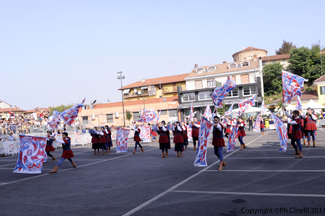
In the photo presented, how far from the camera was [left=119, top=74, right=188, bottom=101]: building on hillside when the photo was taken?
65775mm

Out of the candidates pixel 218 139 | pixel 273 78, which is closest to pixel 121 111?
pixel 273 78

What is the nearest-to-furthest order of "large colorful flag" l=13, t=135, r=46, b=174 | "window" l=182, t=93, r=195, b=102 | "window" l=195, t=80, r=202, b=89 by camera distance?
"large colorful flag" l=13, t=135, r=46, b=174, "window" l=182, t=93, r=195, b=102, "window" l=195, t=80, r=202, b=89

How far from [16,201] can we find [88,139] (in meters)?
24.1

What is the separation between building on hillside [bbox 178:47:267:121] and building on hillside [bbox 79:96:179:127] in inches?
94.1

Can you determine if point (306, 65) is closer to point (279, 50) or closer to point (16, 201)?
point (279, 50)

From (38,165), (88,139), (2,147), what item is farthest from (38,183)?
(88,139)

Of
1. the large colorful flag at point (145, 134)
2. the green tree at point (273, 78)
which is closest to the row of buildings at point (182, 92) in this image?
the green tree at point (273, 78)

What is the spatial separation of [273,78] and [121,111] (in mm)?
31603

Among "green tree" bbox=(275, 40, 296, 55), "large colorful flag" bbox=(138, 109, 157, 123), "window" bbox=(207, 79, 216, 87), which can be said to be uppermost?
"green tree" bbox=(275, 40, 296, 55)

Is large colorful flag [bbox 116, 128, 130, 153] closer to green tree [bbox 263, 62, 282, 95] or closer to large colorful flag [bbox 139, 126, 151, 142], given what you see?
large colorful flag [bbox 139, 126, 151, 142]

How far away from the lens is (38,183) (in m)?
9.88

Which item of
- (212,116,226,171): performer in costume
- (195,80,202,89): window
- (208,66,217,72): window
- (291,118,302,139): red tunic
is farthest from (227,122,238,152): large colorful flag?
(208,66,217,72): window

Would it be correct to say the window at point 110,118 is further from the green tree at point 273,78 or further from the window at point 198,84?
the green tree at point 273,78

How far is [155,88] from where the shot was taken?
6694 cm
